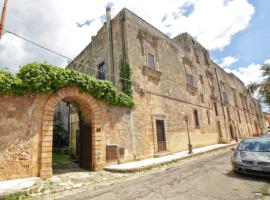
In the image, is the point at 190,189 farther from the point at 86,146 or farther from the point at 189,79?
the point at 189,79

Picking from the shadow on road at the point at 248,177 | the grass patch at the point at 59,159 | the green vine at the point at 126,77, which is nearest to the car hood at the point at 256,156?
the shadow on road at the point at 248,177

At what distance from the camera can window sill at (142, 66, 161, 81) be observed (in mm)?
12946

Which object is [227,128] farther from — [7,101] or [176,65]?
[7,101]

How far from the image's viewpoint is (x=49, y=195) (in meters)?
5.47

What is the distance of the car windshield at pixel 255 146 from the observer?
21.6 feet

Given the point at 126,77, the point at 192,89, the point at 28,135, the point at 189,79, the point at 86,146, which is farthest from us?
the point at 189,79

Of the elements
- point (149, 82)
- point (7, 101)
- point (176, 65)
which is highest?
point (176, 65)

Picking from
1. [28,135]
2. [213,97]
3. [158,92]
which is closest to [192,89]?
[213,97]

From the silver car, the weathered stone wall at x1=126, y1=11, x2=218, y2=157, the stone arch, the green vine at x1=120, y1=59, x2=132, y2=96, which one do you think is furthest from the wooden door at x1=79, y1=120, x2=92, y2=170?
the silver car

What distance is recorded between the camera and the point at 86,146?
960 centimetres

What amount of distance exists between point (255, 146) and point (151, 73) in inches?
323

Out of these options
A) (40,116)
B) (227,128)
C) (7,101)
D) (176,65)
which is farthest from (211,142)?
(7,101)

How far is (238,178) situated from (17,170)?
7.70 metres

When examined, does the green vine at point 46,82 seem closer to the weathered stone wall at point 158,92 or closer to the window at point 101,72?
the weathered stone wall at point 158,92
